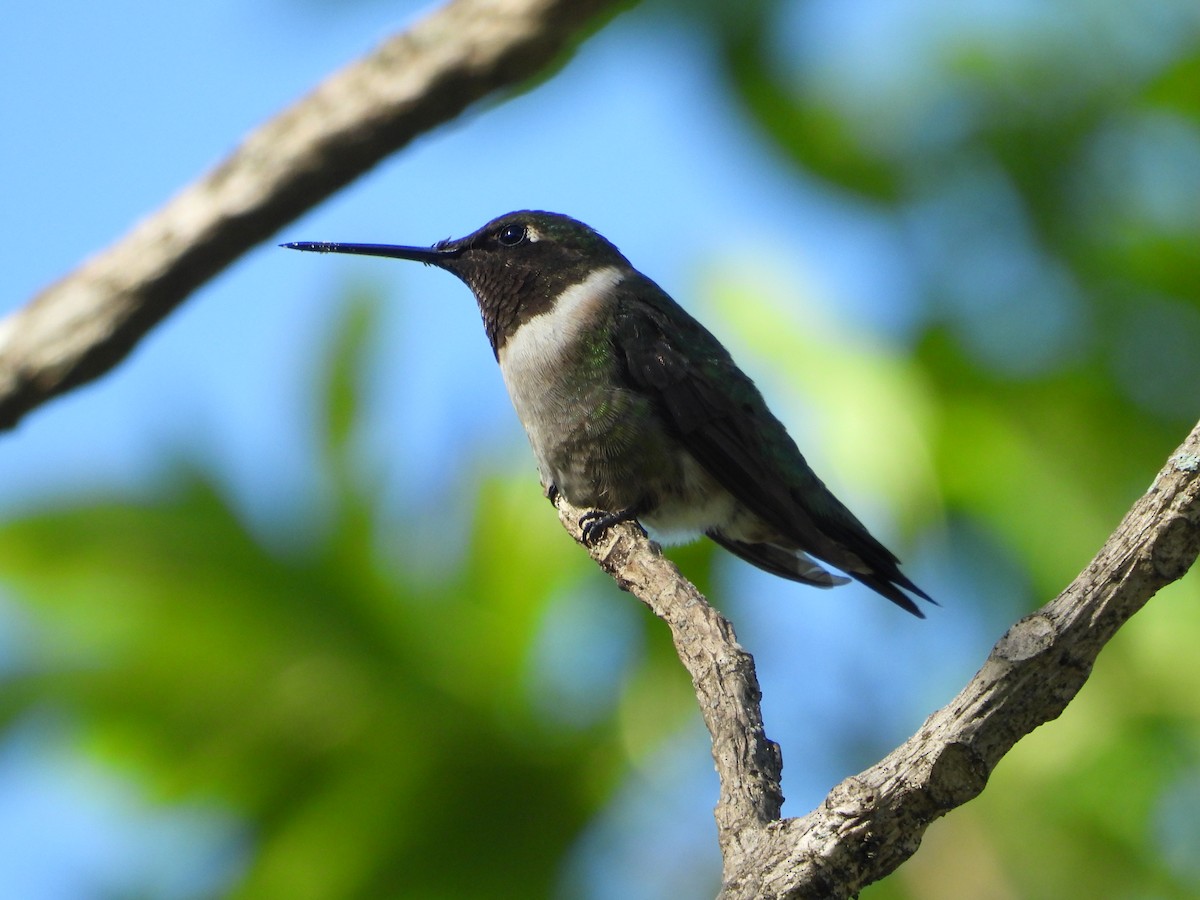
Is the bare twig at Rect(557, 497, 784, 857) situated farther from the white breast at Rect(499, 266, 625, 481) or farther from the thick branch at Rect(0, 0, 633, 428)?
the thick branch at Rect(0, 0, 633, 428)

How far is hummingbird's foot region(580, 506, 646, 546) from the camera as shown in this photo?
4.06 metres

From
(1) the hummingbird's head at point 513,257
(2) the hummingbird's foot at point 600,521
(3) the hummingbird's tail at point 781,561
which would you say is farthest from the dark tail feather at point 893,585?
(1) the hummingbird's head at point 513,257

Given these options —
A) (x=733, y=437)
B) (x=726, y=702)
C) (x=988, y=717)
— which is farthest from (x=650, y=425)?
(x=988, y=717)

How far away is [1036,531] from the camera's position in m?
5.24

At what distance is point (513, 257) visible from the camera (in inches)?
192

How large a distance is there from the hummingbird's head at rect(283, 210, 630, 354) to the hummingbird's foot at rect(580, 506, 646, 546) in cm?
82

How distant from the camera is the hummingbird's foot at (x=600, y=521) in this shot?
13.3ft

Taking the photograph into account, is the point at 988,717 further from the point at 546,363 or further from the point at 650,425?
the point at 546,363

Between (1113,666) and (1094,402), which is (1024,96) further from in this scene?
(1113,666)

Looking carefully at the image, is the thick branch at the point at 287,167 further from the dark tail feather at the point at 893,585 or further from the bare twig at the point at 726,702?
the dark tail feather at the point at 893,585

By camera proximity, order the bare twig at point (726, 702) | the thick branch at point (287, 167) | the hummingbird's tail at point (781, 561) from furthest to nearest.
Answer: the hummingbird's tail at point (781, 561), the thick branch at point (287, 167), the bare twig at point (726, 702)

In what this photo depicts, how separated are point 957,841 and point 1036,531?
125cm

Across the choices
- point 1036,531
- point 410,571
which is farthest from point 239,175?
point 1036,531

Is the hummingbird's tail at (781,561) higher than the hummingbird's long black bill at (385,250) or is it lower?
lower
